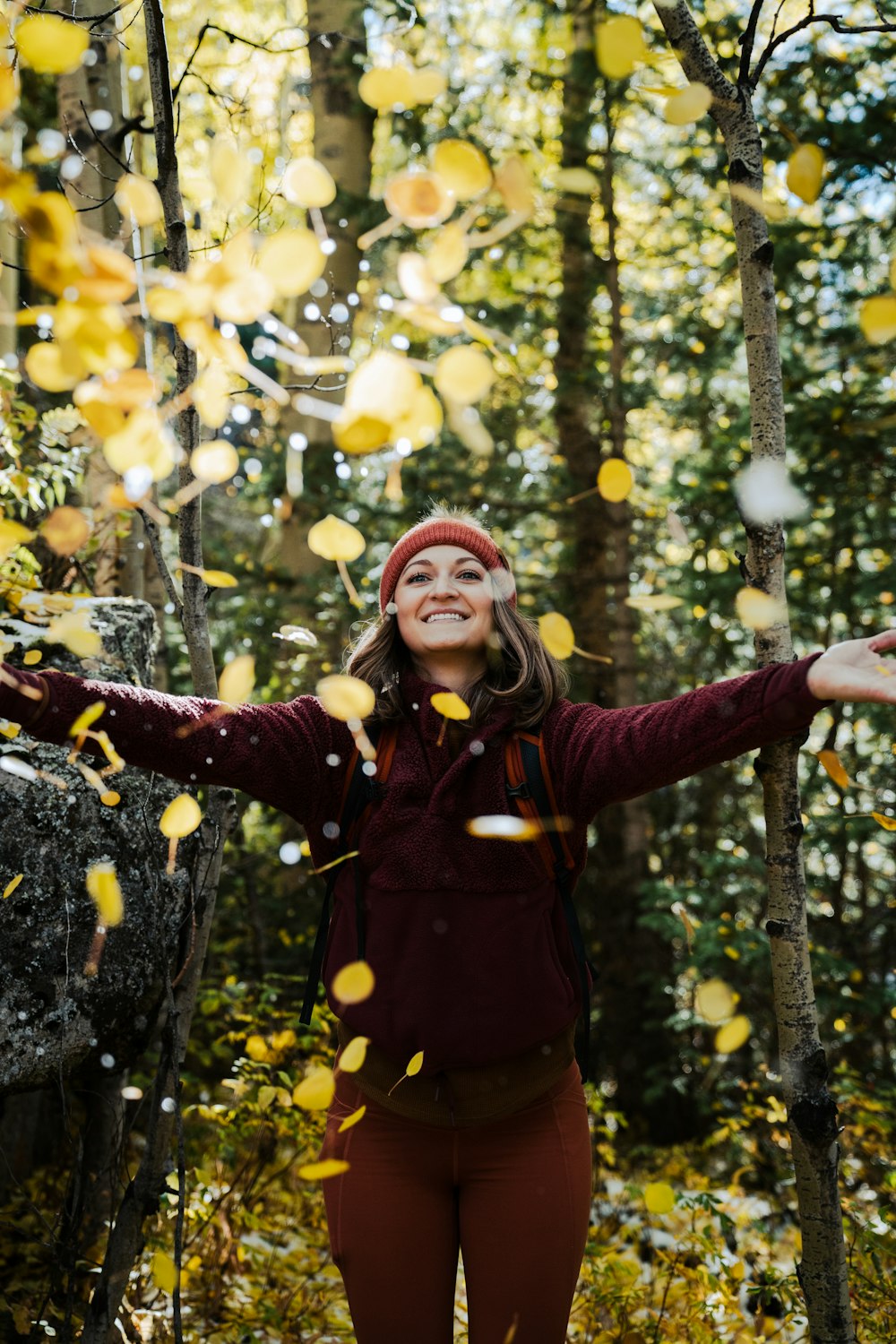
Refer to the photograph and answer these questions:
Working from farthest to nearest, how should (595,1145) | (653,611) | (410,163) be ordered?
(653,611) < (410,163) < (595,1145)

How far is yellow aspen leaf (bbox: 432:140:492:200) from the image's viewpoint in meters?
1.10

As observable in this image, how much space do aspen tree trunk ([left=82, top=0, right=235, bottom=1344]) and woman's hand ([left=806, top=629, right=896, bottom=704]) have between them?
48.9 inches

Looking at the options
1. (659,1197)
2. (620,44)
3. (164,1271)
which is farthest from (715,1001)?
(620,44)

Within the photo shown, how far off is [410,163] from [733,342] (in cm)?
260

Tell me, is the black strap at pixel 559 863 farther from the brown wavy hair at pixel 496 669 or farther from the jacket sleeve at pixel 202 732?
the jacket sleeve at pixel 202 732

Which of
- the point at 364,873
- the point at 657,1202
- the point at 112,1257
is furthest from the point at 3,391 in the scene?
the point at 657,1202

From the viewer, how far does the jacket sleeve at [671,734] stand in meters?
1.56

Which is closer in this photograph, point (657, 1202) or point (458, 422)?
point (458, 422)

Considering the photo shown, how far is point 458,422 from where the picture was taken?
1.07 meters

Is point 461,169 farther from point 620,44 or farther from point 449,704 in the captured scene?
point 449,704

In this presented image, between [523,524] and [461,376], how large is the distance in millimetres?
6492

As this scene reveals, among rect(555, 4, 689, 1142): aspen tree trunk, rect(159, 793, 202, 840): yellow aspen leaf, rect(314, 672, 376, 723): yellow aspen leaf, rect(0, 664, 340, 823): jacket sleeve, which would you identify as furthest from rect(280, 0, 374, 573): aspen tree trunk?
rect(314, 672, 376, 723): yellow aspen leaf

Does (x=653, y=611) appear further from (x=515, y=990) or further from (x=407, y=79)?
(x=407, y=79)

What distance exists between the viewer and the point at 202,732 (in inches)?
68.9
